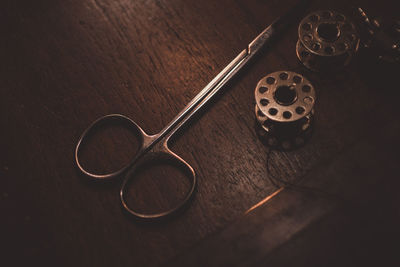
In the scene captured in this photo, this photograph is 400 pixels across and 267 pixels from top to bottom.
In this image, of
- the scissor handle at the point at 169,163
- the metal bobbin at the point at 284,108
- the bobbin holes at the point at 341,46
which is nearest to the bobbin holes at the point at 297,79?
the metal bobbin at the point at 284,108

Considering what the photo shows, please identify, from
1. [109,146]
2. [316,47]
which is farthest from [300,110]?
[109,146]

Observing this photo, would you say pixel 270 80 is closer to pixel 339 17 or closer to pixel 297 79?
pixel 297 79

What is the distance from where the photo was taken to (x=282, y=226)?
0.63 meters

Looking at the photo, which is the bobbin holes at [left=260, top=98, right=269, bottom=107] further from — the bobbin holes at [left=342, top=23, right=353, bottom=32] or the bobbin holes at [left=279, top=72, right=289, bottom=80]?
the bobbin holes at [left=342, top=23, right=353, bottom=32]

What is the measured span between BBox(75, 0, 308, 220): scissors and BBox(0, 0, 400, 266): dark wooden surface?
0.09 feet

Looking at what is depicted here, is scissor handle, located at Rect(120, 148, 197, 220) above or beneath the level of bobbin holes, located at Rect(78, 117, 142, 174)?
beneath

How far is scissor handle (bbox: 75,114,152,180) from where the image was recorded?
2.27 feet

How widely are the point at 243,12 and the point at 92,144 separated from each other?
0.49 m

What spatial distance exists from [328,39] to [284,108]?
0.68 feet

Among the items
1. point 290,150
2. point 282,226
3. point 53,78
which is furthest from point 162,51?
point 282,226

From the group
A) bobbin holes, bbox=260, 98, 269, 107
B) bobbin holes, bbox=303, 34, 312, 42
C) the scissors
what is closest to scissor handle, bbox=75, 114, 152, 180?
the scissors

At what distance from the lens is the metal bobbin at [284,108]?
2.14ft

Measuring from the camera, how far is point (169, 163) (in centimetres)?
72

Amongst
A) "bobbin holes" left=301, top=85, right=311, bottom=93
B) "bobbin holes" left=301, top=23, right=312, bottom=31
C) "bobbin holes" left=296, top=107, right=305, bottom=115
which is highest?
"bobbin holes" left=301, top=23, right=312, bottom=31
